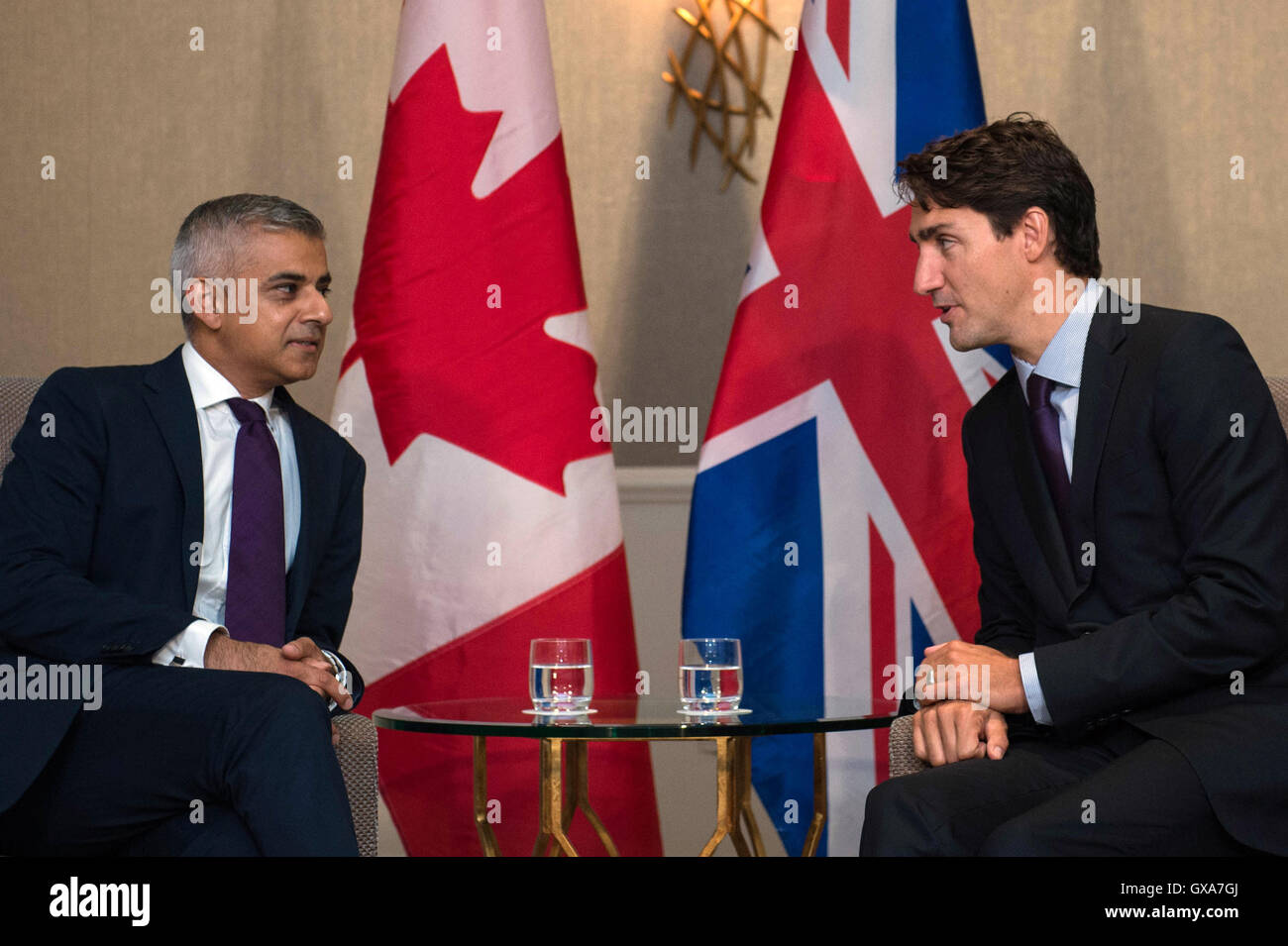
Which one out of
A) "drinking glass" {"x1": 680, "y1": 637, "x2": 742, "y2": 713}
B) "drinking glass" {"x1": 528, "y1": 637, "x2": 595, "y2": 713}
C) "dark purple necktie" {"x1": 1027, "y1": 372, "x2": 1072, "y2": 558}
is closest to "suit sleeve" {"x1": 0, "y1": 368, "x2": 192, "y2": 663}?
"drinking glass" {"x1": 528, "y1": 637, "x2": 595, "y2": 713}

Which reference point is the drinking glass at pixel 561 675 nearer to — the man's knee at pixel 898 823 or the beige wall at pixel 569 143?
the man's knee at pixel 898 823

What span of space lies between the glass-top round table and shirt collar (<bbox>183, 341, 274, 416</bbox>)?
58cm

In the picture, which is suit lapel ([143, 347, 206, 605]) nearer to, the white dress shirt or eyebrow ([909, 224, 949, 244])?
the white dress shirt

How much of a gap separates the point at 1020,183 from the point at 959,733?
810 millimetres

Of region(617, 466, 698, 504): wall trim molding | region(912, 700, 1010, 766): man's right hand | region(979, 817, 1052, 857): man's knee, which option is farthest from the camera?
region(617, 466, 698, 504): wall trim molding

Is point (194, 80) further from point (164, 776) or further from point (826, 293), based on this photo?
point (164, 776)

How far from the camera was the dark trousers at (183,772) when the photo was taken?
70.9 inches

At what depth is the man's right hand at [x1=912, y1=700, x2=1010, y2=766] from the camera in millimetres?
1909

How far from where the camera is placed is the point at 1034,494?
6.65 feet

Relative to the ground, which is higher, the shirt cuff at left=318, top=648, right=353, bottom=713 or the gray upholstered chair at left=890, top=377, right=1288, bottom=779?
the shirt cuff at left=318, top=648, right=353, bottom=713

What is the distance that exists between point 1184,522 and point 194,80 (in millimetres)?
2848
